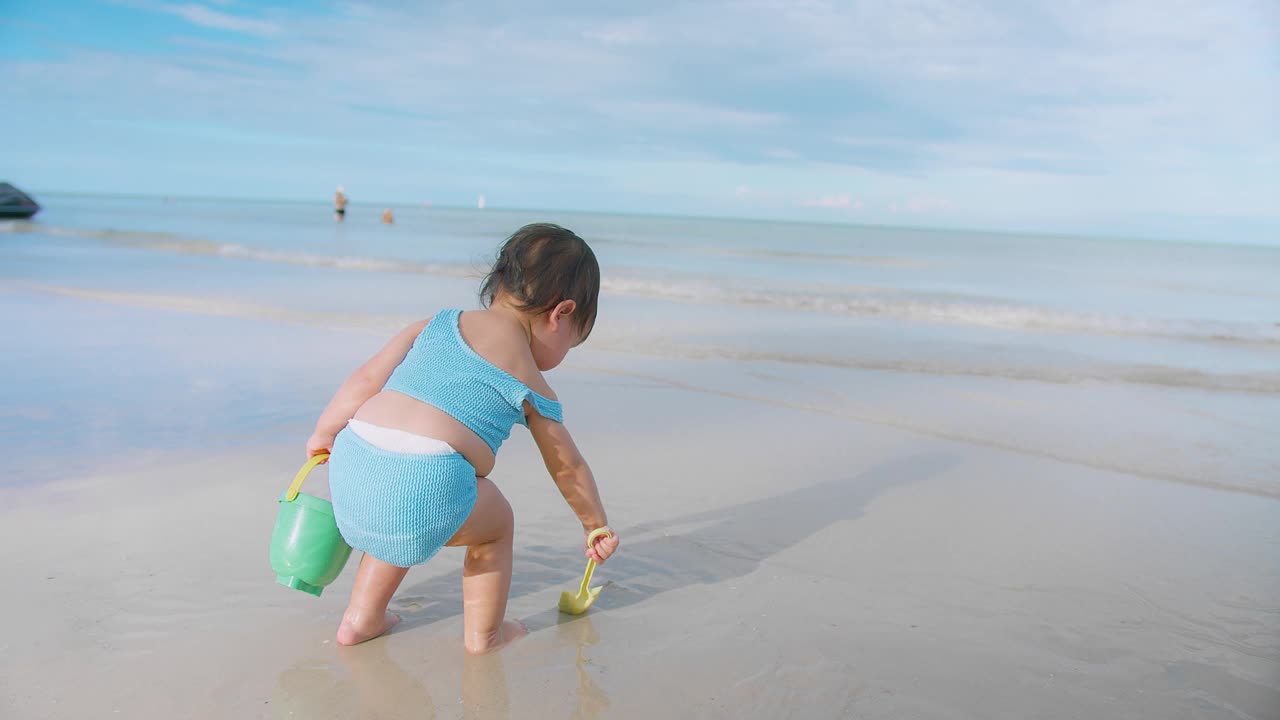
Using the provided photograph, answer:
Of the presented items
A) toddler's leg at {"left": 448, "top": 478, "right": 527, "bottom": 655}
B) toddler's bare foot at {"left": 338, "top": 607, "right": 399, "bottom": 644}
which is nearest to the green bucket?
toddler's bare foot at {"left": 338, "top": 607, "right": 399, "bottom": 644}

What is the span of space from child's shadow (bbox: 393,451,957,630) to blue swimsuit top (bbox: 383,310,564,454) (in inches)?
26.2

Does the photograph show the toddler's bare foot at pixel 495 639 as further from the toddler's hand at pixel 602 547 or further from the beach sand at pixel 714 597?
the toddler's hand at pixel 602 547

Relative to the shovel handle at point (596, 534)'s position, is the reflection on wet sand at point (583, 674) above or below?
below

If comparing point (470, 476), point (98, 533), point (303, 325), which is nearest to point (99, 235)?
point (303, 325)

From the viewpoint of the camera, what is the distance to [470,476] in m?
2.04

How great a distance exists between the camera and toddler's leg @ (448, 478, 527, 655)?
2141mm

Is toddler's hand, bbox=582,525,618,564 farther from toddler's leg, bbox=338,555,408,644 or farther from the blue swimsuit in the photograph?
toddler's leg, bbox=338,555,408,644

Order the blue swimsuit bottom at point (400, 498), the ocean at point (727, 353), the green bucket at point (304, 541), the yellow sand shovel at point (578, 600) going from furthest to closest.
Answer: the ocean at point (727, 353) < the yellow sand shovel at point (578, 600) < the green bucket at point (304, 541) < the blue swimsuit bottom at point (400, 498)

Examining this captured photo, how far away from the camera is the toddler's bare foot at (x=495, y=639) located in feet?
7.25

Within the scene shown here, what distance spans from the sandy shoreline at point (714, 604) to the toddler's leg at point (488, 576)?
62 mm

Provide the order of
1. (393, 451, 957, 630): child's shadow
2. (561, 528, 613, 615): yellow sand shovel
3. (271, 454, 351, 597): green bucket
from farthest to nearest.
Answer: (393, 451, 957, 630): child's shadow
(561, 528, 613, 615): yellow sand shovel
(271, 454, 351, 597): green bucket

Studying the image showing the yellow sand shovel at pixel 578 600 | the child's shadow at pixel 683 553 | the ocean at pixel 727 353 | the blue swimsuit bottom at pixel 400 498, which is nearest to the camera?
the blue swimsuit bottom at pixel 400 498

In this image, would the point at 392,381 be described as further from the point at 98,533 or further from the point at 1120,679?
the point at 1120,679

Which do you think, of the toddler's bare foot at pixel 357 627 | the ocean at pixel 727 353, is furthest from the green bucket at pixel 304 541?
the ocean at pixel 727 353
